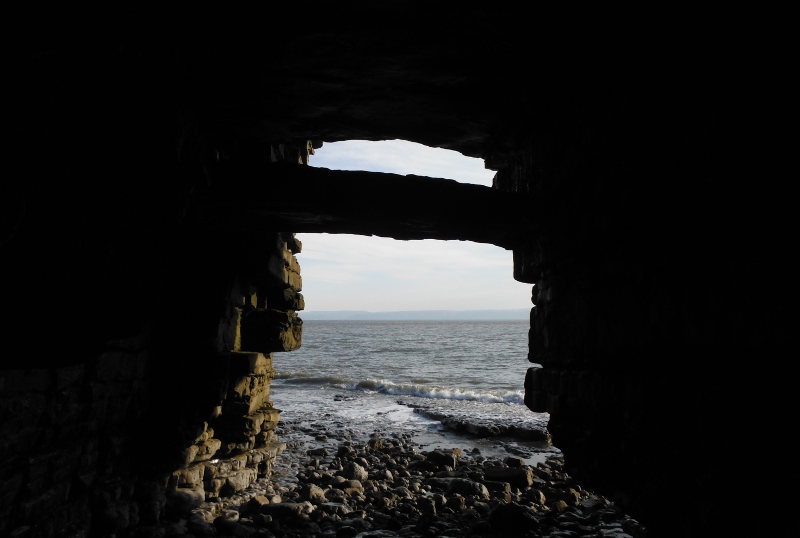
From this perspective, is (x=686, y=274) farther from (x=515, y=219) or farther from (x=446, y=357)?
(x=446, y=357)

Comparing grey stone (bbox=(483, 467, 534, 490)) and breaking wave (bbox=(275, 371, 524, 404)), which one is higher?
grey stone (bbox=(483, 467, 534, 490))

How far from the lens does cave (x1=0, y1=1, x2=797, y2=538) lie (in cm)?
230

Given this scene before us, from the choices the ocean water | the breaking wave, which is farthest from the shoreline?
the ocean water

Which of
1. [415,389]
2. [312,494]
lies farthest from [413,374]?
[312,494]

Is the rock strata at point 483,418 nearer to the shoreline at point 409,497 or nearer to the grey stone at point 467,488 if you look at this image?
the shoreline at point 409,497

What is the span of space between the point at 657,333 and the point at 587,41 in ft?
6.43

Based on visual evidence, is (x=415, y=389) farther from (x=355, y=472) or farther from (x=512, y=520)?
(x=512, y=520)

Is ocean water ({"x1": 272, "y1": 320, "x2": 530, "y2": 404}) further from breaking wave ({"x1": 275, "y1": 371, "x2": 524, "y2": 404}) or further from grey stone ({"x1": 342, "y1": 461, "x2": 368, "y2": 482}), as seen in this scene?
grey stone ({"x1": 342, "y1": 461, "x2": 368, "y2": 482})

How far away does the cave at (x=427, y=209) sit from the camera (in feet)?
7.56

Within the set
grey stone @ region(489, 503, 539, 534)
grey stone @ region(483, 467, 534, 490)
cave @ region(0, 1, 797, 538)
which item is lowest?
grey stone @ region(483, 467, 534, 490)

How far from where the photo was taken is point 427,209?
4.24m

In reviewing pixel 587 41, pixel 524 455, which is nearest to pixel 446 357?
pixel 524 455

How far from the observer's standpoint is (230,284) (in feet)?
18.7

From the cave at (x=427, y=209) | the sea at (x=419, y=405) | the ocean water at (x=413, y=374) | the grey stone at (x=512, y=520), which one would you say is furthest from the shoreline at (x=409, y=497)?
the ocean water at (x=413, y=374)
